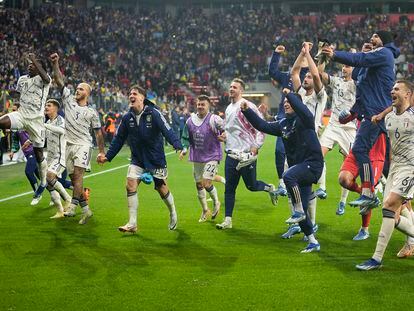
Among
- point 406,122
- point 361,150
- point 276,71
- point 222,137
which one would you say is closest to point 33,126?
point 222,137

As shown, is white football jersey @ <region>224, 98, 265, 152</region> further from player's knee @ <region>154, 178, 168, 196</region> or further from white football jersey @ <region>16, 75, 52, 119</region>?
white football jersey @ <region>16, 75, 52, 119</region>

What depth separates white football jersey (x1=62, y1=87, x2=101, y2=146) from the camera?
12.0m

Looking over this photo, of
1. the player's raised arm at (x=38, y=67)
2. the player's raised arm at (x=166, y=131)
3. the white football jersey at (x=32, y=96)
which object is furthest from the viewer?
the white football jersey at (x=32, y=96)

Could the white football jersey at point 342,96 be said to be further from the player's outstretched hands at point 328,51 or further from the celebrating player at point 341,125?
the player's outstretched hands at point 328,51

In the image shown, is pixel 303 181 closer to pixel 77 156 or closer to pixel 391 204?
pixel 391 204

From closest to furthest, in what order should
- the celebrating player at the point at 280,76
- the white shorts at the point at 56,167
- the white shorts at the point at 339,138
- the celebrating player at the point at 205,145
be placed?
the celebrating player at the point at 280,76
the celebrating player at the point at 205,145
the white shorts at the point at 56,167
the white shorts at the point at 339,138

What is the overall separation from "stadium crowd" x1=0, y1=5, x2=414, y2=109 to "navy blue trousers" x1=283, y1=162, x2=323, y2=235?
30556 millimetres

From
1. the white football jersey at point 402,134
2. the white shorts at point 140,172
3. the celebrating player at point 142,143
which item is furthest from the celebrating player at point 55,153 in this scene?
the white football jersey at point 402,134

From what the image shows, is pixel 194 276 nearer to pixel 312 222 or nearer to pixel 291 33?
pixel 312 222

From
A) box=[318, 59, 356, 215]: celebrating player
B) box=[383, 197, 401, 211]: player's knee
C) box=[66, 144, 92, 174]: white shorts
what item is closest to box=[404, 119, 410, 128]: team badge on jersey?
box=[383, 197, 401, 211]: player's knee

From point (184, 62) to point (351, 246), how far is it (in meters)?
47.8

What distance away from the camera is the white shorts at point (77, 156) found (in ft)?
39.0

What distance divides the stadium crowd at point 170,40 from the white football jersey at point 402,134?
31.8 meters

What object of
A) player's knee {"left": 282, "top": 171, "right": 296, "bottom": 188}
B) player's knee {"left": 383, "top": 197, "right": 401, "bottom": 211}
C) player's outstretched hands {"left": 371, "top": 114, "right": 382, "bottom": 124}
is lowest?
player's knee {"left": 282, "top": 171, "right": 296, "bottom": 188}
